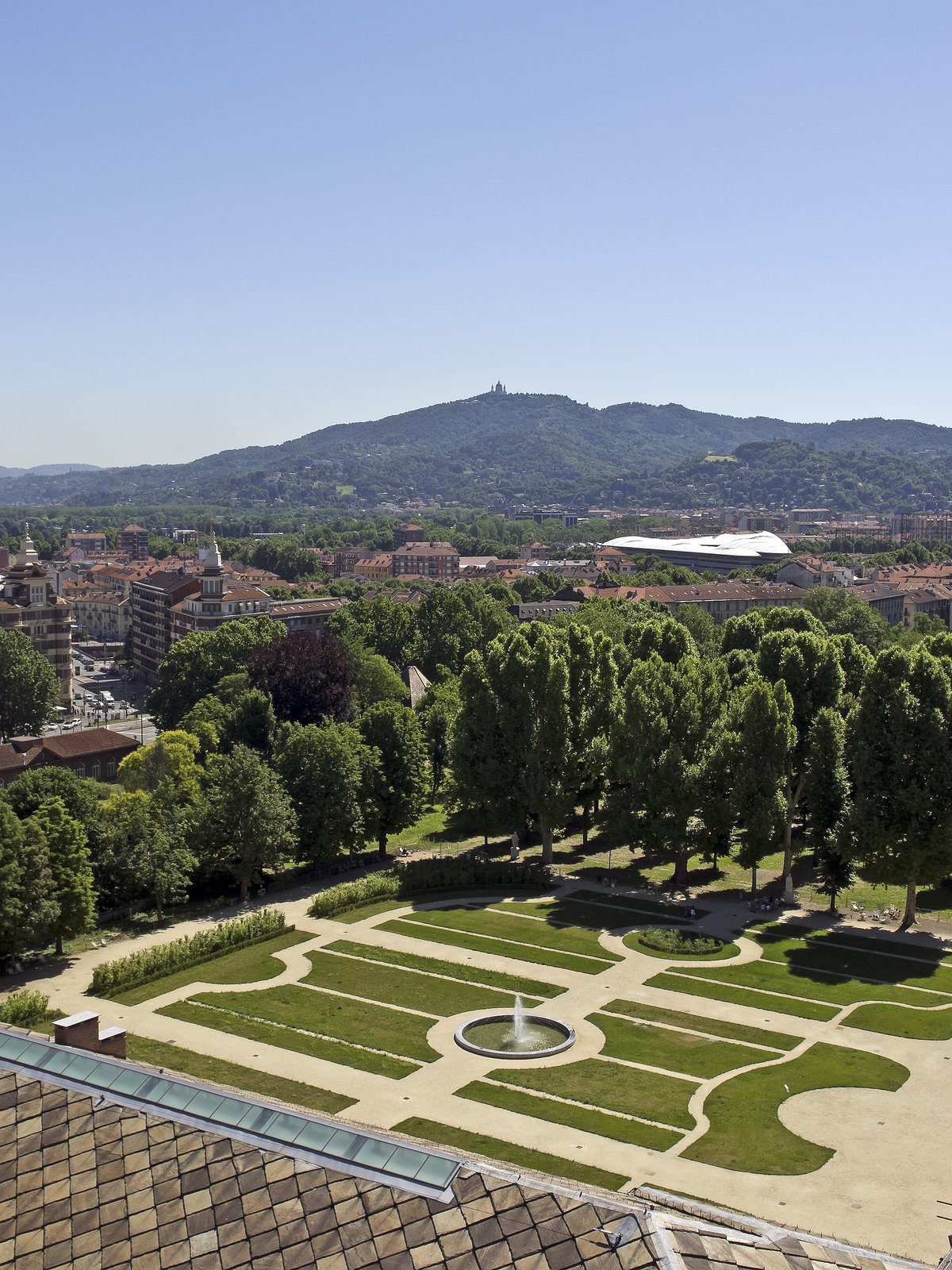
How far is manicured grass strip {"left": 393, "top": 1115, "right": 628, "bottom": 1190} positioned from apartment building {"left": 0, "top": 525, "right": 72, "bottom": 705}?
94.8m

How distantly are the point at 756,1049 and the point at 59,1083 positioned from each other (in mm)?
27709

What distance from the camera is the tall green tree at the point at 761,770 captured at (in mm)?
55656

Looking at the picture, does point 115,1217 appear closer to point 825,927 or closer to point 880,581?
point 825,927

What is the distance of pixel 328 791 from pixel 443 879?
24.8 feet

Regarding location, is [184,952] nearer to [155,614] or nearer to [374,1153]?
[374,1153]

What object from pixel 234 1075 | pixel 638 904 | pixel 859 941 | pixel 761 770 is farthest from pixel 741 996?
pixel 234 1075

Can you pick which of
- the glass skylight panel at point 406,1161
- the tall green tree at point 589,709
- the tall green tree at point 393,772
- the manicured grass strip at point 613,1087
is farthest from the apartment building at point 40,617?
the glass skylight panel at point 406,1161

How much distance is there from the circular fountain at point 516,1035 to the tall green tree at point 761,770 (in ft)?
57.8

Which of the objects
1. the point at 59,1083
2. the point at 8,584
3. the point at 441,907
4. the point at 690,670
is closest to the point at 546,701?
the point at 690,670

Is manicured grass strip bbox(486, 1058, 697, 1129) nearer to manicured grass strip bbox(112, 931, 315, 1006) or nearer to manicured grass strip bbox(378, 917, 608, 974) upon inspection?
manicured grass strip bbox(378, 917, 608, 974)

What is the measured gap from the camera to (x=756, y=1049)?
3969cm

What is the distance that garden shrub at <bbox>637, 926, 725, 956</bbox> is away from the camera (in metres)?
49.0

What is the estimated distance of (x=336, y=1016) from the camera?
4222 centimetres

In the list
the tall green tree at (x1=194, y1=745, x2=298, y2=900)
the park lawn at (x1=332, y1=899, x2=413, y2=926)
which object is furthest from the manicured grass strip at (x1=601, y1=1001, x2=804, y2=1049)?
the tall green tree at (x1=194, y1=745, x2=298, y2=900)
